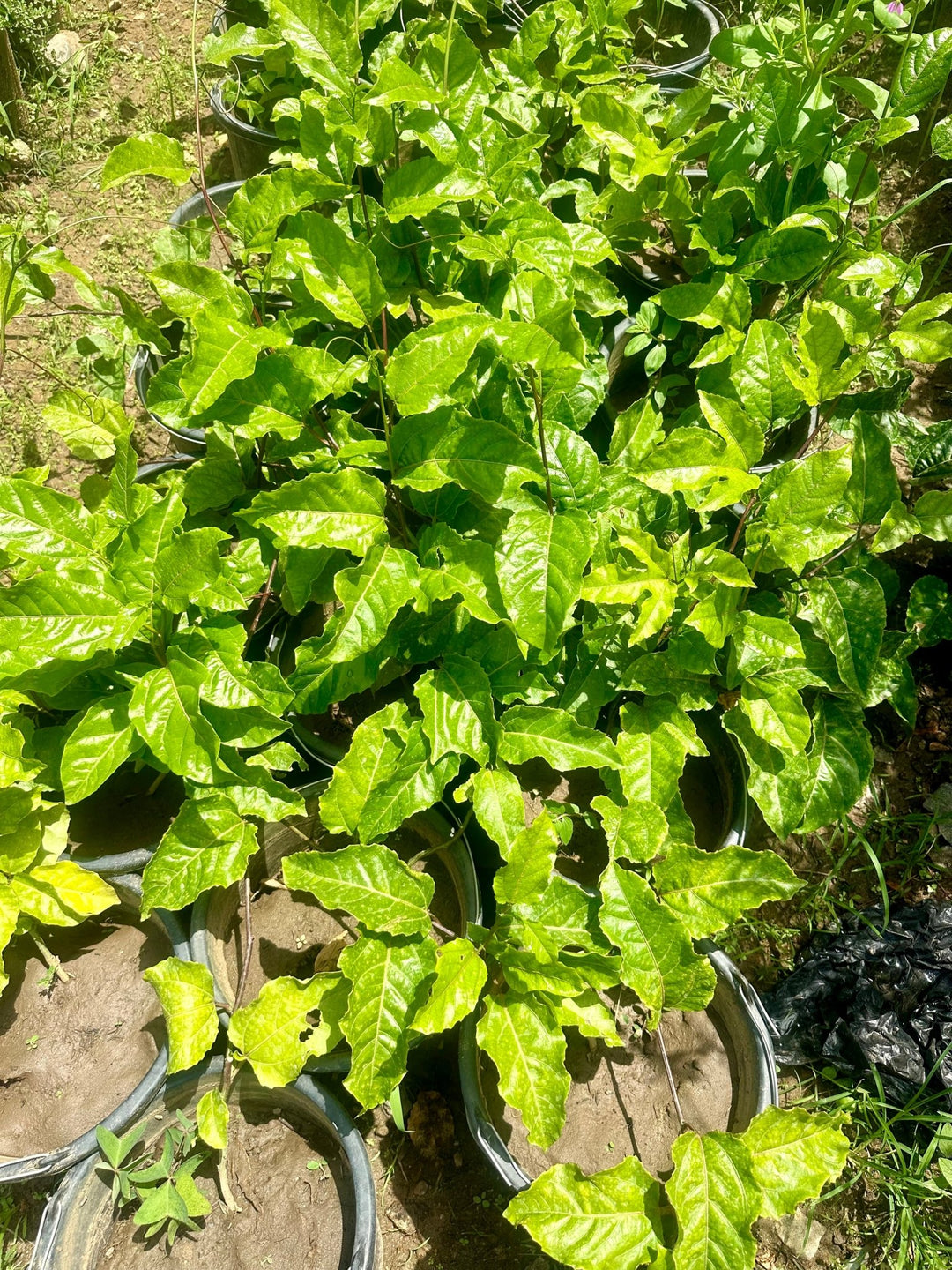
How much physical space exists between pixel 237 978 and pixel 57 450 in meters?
1.85

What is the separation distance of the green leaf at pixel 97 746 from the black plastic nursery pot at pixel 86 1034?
1.33ft

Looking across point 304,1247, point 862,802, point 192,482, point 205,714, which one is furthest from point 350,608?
point 862,802

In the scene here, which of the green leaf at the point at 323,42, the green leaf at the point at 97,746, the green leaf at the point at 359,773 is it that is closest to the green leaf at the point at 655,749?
the green leaf at the point at 359,773

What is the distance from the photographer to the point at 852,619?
177 cm

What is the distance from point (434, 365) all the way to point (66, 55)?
133 inches

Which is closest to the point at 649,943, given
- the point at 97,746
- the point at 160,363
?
the point at 97,746

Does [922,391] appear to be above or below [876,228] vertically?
below

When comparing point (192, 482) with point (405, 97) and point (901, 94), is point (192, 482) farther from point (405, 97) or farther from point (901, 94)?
point (901, 94)

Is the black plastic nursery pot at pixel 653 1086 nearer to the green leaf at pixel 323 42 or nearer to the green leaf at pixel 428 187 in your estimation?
the green leaf at pixel 428 187

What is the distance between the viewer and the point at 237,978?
191 centimetres

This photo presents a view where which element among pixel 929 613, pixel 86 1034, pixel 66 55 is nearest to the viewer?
pixel 86 1034

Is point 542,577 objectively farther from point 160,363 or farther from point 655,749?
point 160,363

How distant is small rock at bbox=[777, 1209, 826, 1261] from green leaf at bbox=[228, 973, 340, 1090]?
118 centimetres

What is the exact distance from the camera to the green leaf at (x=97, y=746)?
150 cm
